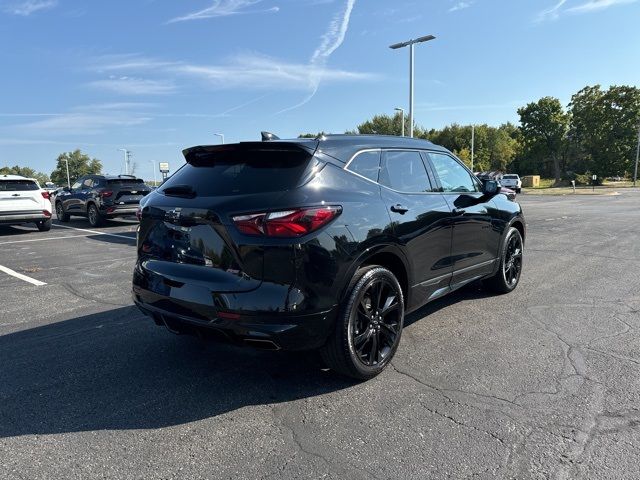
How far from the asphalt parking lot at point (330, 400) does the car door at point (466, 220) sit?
521mm

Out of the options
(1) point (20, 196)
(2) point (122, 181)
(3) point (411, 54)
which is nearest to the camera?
(1) point (20, 196)

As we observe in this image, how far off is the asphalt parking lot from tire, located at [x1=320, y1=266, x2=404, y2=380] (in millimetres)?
164

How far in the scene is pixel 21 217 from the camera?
13.0 meters

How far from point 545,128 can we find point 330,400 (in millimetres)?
63245

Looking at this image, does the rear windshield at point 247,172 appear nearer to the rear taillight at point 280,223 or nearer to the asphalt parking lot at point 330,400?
the rear taillight at point 280,223

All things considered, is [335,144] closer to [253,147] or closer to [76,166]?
[253,147]

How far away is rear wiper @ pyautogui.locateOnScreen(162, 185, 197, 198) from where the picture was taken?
137 inches

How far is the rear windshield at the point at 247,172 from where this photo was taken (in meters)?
3.25

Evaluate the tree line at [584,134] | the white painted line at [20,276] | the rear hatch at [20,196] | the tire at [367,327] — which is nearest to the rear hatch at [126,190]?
the rear hatch at [20,196]

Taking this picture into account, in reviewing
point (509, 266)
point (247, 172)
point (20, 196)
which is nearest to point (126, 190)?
point (20, 196)

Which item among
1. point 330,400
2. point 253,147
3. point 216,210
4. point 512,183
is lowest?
point 330,400

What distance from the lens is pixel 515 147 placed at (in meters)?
76.8

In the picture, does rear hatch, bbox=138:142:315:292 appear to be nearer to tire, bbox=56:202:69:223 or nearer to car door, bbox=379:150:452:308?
car door, bbox=379:150:452:308

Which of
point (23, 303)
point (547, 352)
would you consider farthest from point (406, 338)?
point (23, 303)
